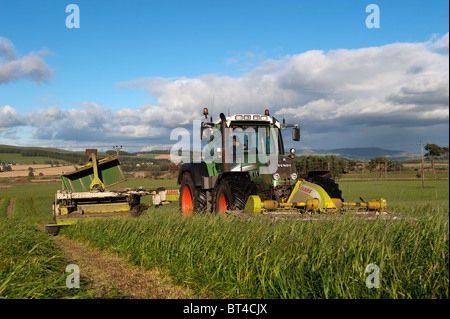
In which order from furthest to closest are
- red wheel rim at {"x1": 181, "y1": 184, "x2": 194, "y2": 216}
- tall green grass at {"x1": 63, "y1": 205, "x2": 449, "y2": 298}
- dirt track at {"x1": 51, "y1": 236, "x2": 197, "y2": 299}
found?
red wheel rim at {"x1": 181, "y1": 184, "x2": 194, "y2": 216}, dirt track at {"x1": 51, "y1": 236, "x2": 197, "y2": 299}, tall green grass at {"x1": 63, "y1": 205, "x2": 449, "y2": 298}

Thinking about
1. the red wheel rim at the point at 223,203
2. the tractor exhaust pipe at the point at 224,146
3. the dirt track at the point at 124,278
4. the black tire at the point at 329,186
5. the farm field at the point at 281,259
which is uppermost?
the tractor exhaust pipe at the point at 224,146

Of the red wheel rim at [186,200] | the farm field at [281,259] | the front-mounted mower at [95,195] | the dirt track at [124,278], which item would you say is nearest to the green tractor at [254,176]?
the red wheel rim at [186,200]

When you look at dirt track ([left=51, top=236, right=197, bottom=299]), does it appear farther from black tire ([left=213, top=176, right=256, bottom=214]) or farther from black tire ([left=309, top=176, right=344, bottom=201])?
black tire ([left=309, top=176, right=344, bottom=201])

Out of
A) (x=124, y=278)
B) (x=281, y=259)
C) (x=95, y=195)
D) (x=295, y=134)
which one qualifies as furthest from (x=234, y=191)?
(x=95, y=195)

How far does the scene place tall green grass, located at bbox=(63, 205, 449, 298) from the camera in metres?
3.51

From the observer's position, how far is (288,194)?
28.6ft

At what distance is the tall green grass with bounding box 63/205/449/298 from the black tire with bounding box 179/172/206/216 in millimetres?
2939

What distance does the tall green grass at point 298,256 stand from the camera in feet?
11.5

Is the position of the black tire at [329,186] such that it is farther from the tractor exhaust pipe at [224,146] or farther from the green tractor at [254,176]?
the tractor exhaust pipe at [224,146]

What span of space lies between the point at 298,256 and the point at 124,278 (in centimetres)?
252

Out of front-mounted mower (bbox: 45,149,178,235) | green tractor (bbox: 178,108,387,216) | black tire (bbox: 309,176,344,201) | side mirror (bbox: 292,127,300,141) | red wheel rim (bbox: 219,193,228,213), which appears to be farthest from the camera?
front-mounted mower (bbox: 45,149,178,235)

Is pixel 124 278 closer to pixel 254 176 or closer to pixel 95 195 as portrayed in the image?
pixel 254 176

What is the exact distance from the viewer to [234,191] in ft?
26.5

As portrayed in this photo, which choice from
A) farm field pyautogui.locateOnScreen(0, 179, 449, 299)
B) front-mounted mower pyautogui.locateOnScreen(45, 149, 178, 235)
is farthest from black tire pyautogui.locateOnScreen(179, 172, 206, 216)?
farm field pyautogui.locateOnScreen(0, 179, 449, 299)
